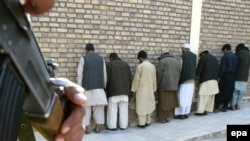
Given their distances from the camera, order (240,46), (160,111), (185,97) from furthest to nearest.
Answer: (240,46) → (185,97) → (160,111)

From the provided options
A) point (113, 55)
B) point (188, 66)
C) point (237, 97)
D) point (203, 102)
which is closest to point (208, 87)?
point (203, 102)

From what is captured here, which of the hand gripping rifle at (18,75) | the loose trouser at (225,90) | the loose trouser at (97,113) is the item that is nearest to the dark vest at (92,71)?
the loose trouser at (97,113)

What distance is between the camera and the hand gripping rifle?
0.81 metres

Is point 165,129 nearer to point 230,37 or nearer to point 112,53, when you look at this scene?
point 112,53

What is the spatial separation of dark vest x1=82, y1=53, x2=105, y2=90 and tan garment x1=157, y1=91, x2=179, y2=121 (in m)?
1.63

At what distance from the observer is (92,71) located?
17.4 feet

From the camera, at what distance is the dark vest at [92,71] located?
5.29 metres

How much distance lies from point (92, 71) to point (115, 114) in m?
1.06

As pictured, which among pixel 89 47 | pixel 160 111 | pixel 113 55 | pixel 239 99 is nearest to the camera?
pixel 89 47

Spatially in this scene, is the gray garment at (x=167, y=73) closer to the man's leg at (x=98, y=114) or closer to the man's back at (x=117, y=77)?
the man's back at (x=117, y=77)

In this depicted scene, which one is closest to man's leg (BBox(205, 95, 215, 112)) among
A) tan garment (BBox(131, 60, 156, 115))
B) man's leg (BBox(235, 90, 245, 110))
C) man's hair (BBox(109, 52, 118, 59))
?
man's leg (BBox(235, 90, 245, 110))

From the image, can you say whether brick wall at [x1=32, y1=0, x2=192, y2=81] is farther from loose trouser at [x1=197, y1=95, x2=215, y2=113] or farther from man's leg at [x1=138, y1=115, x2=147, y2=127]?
loose trouser at [x1=197, y1=95, x2=215, y2=113]

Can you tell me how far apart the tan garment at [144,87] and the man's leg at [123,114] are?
286 millimetres

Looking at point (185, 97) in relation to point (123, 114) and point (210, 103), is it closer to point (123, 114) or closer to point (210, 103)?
point (210, 103)
